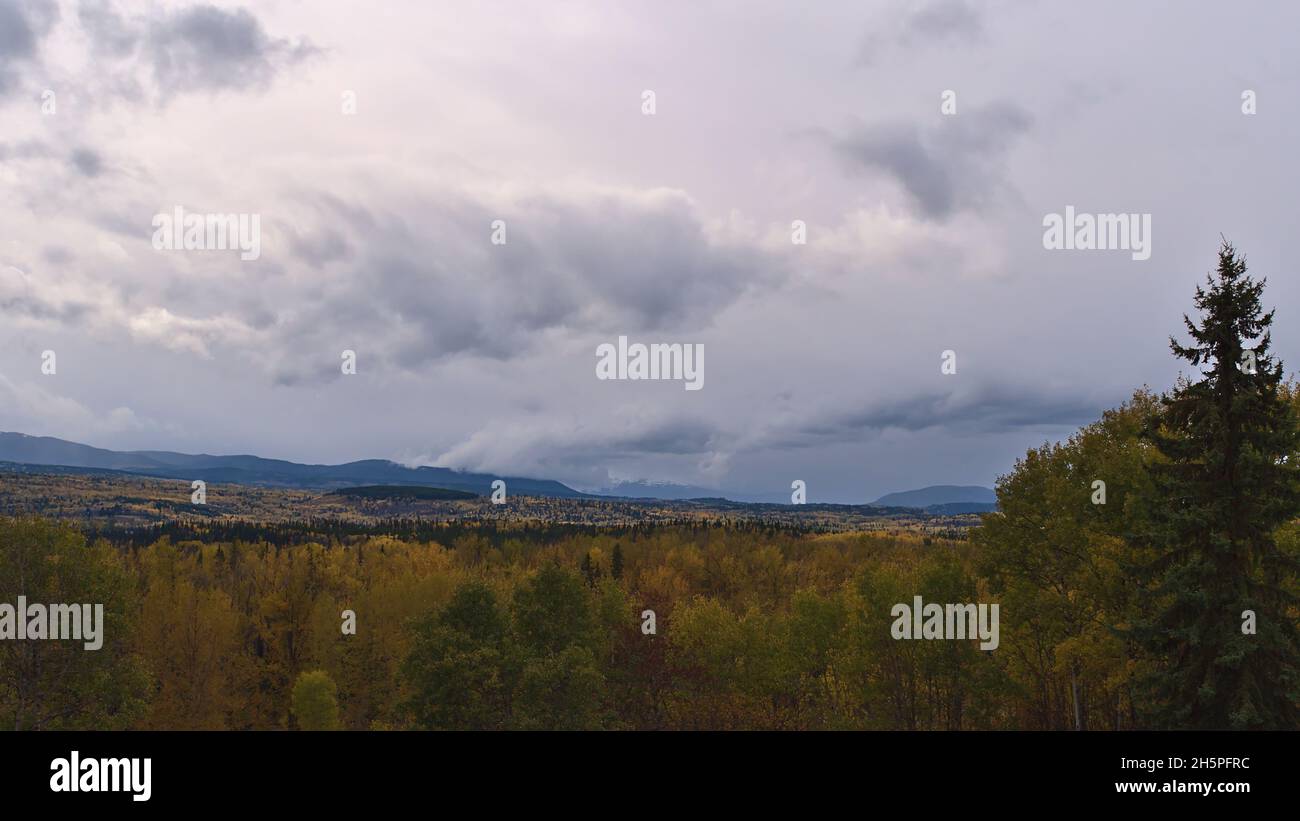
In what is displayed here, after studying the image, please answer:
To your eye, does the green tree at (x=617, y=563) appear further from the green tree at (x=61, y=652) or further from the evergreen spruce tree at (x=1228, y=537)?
the evergreen spruce tree at (x=1228, y=537)

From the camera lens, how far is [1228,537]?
26.0m

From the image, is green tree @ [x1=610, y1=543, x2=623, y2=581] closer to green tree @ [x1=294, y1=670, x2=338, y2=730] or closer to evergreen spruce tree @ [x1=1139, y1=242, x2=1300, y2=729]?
green tree @ [x1=294, y1=670, x2=338, y2=730]

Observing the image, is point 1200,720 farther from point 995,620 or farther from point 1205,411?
point 995,620

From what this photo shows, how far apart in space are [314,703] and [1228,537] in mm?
56688

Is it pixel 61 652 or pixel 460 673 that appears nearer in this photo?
pixel 61 652

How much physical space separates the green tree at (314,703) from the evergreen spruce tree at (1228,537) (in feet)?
173

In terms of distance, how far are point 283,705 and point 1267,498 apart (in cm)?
6967

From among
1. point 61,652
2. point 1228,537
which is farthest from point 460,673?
point 1228,537

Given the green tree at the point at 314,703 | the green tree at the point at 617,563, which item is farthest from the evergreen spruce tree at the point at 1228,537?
the green tree at the point at 617,563

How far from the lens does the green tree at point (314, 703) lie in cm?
5516

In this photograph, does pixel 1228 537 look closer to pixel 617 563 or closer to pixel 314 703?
pixel 314 703

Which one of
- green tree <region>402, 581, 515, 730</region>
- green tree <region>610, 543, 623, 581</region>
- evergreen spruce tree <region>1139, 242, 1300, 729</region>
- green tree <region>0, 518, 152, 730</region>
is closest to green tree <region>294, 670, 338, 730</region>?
green tree <region>0, 518, 152, 730</region>

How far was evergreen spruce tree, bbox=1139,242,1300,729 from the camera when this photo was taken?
25141mm
